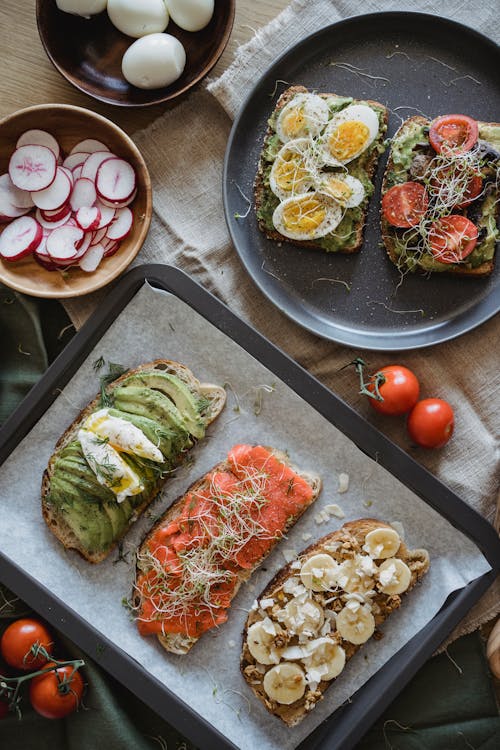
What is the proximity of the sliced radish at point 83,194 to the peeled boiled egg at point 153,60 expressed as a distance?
59 centimetres

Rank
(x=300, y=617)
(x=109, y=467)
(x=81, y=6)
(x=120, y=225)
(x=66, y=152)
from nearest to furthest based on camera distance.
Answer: (x=109, y=467) → (x=300, y=617) → (x=81, y=6) → (x=120, y=225) → (x=66, y=152)

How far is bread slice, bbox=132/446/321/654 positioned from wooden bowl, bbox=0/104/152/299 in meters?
1.19

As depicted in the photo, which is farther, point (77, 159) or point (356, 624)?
point (77, 159)

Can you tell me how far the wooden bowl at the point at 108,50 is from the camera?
14.0 feet

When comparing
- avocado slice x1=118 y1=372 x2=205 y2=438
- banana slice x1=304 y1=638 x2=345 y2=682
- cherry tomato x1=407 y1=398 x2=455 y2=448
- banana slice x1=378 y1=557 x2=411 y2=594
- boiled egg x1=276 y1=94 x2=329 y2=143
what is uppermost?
boiled egg x1=276 y1=94 x2=329 y2=143

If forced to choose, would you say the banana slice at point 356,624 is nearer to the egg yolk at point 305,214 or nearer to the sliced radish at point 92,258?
the egg yolk at point 305,214

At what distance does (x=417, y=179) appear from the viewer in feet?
14.0

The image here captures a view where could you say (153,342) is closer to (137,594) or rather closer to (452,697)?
(137,594)

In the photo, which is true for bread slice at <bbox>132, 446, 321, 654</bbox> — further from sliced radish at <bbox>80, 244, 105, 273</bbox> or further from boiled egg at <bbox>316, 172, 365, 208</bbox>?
boiled egg at <bbox>316, 172, 365, 208</bbox>

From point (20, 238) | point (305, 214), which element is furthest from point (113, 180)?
point (305, 214)

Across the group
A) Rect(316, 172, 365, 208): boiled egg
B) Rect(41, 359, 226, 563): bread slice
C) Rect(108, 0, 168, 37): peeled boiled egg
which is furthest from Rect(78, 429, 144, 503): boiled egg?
Rect(108, 0, 168, 37): peeled boiled egg

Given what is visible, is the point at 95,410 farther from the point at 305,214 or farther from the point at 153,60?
the point at 153,60

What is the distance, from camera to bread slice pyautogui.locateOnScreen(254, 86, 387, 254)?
14.2 feet

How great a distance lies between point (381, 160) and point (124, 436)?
2050 mm
